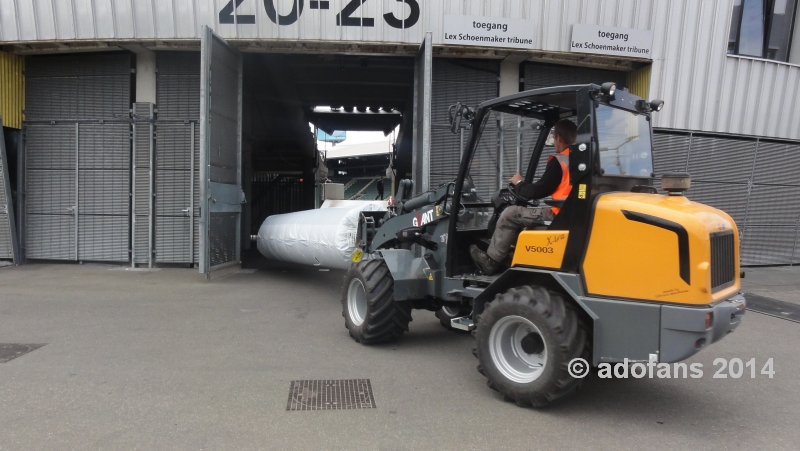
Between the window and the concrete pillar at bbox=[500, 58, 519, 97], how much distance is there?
494 cm

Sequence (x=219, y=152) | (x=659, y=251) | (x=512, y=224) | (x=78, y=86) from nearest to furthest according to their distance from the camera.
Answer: (x=659, y=251)
(x=512, y=224)
(x=219, y=152)
(x=78, y=86)

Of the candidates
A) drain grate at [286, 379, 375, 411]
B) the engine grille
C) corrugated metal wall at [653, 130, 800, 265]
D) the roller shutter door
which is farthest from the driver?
corrugated metal wall at [653, 130, 800, 265]

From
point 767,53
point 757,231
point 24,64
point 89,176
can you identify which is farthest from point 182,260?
point 767,53

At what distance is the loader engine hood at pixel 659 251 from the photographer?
10.8ft

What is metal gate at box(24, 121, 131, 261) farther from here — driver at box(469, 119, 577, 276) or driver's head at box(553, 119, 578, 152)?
driver's head at box(553, 119, 578, 152)

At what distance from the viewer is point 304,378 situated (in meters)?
4.63

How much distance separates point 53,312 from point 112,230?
471cm

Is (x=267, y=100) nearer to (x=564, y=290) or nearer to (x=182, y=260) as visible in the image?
(x=182, y=260)

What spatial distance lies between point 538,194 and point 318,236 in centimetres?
475

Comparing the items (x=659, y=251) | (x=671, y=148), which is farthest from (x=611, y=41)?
(x=659, y=251)

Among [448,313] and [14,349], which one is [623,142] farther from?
[14,349]

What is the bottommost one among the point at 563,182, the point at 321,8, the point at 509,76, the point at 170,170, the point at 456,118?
the point at 170,170

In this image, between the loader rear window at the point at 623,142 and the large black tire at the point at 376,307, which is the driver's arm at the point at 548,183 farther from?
the large black tire at the point at 376,307

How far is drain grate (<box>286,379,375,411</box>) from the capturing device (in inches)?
159
